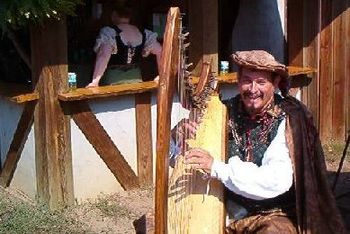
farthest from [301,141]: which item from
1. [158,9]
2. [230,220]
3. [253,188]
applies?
[158,9]

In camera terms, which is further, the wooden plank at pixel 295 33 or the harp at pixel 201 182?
the wooden plank at pixel 295 33

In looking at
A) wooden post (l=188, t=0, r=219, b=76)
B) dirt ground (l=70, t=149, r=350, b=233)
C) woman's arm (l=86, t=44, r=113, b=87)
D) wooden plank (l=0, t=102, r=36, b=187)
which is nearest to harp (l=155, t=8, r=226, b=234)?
dirt ground (l=70, t=149, r=350, b=233)

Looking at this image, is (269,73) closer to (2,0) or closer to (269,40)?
(2,0)

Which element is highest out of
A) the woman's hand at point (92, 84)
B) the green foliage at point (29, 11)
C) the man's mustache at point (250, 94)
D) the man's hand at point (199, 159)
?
the green foliage at point (29, 11)

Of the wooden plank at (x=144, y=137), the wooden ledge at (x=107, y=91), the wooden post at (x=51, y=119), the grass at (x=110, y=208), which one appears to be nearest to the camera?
the wooden post at (x=51, y=119)

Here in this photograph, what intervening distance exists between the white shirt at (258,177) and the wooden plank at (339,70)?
460cm

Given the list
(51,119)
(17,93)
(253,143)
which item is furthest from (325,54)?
(253,143)

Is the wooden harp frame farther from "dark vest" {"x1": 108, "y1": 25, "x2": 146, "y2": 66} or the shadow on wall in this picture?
the shadow on wall

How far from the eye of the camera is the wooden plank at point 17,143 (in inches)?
198

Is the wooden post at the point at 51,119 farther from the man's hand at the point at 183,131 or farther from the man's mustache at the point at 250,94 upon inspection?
the man's mustache at the point at 250,94

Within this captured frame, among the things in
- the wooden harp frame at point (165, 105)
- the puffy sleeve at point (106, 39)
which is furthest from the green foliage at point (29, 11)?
the wooden harp frame at point (165, 105)

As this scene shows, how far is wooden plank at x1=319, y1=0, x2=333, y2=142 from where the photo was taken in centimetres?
693

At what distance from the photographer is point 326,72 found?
23.1 ft

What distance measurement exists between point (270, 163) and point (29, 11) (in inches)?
86.7
